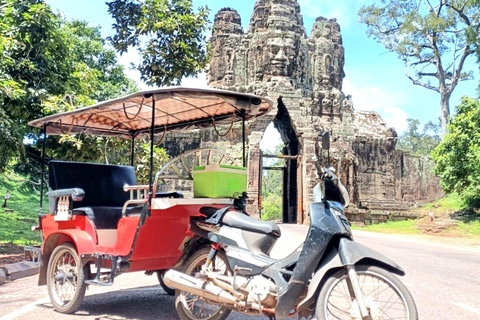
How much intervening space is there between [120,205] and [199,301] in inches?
109

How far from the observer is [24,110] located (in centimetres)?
1078

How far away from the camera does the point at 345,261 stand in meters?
3.44

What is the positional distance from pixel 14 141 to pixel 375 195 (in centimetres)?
2468

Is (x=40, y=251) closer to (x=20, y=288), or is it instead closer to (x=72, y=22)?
(x=20, y=288)

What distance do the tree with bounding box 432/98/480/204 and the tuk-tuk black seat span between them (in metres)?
18.5

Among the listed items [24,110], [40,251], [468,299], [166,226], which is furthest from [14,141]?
[468,299]

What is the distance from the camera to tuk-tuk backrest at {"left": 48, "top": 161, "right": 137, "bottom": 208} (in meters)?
6.38

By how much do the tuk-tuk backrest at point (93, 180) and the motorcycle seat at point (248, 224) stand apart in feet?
9.38

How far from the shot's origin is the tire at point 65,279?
5.19 metres

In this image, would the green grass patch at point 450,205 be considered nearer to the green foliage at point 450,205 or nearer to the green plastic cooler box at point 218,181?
the green foliage at point 450,205

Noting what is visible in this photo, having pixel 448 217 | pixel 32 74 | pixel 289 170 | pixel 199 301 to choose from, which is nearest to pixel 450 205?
pixel 448 217

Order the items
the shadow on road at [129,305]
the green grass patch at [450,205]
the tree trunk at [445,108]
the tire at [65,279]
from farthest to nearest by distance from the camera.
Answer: the tree trunk at [445,108]
the green grass patch at [450,205]
the tire at [65,279]
the shadow on road at [129,305]

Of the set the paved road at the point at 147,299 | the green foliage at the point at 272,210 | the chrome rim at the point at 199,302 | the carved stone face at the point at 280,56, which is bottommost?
the green foliage at the point at 272,210

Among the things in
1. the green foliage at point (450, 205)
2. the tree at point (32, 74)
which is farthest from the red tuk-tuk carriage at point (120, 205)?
the green foliage at point (450, 205)
